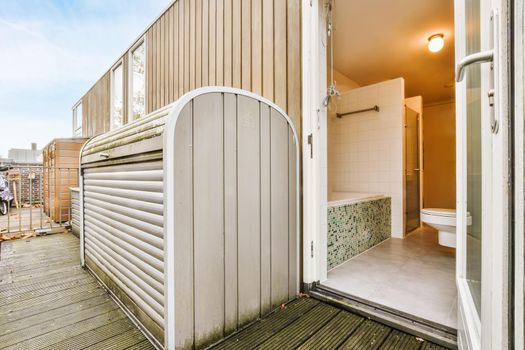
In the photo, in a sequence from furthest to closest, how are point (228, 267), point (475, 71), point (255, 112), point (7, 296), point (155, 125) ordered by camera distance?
point (7, 296) → point (255, 112) → point (228, 267) → point (155, 125) → point (475, 71)

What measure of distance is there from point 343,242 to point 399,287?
2.14ft

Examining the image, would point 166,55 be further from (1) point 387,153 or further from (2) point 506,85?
(2) point 506,85

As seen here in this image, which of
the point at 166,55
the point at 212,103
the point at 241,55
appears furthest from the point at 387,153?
the point at 166,55

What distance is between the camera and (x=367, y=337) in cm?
135

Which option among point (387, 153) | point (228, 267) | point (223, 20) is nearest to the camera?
point (228, 267)

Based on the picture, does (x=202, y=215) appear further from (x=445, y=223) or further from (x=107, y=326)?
(x=445, y=223)

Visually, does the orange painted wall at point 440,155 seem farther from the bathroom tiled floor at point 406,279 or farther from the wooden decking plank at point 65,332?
the wooden decking plank at point 65,332

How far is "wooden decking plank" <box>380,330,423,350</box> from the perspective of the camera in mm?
1268

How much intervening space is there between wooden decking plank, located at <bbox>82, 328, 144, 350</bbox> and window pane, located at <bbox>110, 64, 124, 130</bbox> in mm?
4741

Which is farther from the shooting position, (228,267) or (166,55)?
(166,55)

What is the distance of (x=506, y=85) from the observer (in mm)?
498

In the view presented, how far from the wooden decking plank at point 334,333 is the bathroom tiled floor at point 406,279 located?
22 cm

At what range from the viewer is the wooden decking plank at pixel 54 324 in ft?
4.42

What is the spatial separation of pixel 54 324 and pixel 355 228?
2.55 meters
